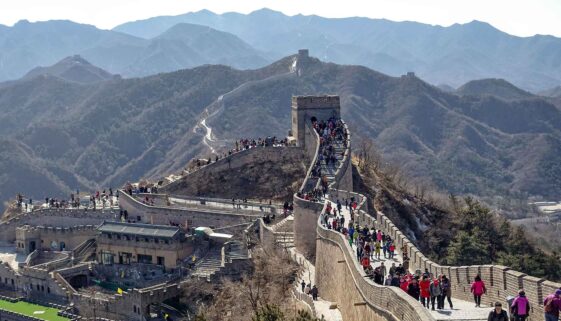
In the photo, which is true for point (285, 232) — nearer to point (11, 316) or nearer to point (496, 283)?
point (11, 316)

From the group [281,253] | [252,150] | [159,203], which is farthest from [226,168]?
[281,253]

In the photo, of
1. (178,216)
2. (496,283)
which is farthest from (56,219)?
(496,283)

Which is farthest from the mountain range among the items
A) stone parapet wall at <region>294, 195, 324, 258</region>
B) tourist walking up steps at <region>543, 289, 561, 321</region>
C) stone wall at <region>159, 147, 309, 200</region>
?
tourist walking up steps at <region>543, 289, 561, 321</region>

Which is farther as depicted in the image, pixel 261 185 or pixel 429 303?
pixel 261 185

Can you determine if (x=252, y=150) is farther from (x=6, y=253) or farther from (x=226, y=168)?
(x=6, y=253)

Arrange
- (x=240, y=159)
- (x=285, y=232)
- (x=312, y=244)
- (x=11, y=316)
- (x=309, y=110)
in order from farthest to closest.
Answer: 1. (x=240, y=159)
2. (x=309, y=110)
3. (x=11, y=316)
4. (x=285, y=232)
5. (x=312, y=244)

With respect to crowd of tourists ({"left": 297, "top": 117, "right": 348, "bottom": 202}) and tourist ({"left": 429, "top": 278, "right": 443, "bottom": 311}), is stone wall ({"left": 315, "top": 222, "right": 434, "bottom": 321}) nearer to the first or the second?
tourist ({"left": 429, "top": 278, "right": 443, "bottom": 311})

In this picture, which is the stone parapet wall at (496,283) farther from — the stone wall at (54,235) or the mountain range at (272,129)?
the mountain range at (272,129)
